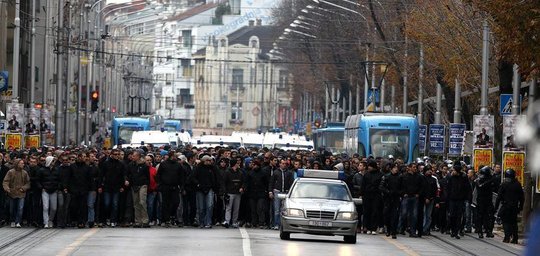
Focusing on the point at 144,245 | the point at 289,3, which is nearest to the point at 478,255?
the point at 144,245

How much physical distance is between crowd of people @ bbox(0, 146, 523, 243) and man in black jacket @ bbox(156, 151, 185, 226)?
0.07ft

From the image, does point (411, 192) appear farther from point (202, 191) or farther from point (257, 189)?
point (202, 191)

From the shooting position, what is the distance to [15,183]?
31172 mm

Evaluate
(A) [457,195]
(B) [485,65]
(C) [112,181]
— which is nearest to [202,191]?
(C) [112,181]

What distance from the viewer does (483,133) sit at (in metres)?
34.8

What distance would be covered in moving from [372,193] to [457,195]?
1.79 metres

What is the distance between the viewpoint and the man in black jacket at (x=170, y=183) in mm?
32688

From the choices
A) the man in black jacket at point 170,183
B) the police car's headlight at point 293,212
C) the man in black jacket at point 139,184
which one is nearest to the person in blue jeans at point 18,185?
the man in black jacket at point 139,184

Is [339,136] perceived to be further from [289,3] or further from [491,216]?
[289,3]

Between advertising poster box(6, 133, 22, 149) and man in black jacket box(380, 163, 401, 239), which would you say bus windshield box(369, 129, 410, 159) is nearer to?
advertising poster box(6, 133, 22, 149)

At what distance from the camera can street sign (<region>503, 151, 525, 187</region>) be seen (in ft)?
101

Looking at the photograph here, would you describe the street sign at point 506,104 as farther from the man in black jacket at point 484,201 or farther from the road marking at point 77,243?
the road marking at point 77,243

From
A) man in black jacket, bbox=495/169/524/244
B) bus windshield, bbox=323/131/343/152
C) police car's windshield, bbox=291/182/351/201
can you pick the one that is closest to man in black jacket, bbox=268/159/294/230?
police car's windshield, bbox=291/182/351/201

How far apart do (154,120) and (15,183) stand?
58.4 m
